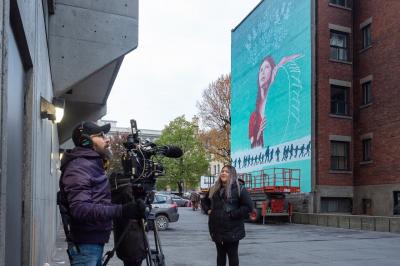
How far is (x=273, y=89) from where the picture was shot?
3081 centimetres

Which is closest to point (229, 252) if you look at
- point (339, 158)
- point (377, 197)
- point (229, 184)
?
point (229, 184)

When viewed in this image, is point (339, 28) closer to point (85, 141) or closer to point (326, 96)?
point (326, 96)

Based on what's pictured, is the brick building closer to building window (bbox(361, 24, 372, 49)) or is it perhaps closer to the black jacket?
building window (bbox(361, 24, 372, 49))

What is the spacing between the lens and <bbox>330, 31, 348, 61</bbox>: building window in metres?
27.2

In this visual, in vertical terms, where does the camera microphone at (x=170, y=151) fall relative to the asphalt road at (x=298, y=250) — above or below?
above

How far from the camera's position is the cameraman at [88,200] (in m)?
3.61

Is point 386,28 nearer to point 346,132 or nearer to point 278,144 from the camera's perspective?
point 346,132

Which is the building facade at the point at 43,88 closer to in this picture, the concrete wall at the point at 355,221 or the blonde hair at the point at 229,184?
the blonde hair at the point at 229,184

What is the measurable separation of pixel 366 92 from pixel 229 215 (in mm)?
21777

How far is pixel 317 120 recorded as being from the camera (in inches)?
1029

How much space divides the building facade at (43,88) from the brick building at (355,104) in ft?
45.6

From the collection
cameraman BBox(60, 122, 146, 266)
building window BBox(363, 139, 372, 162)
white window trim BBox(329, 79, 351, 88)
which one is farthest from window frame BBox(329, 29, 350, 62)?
cameraman BBox(60, 122, 146, 266)

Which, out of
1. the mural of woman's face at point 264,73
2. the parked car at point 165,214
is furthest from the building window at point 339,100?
the parked car at point 165,214

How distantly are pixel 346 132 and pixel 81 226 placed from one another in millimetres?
24556
